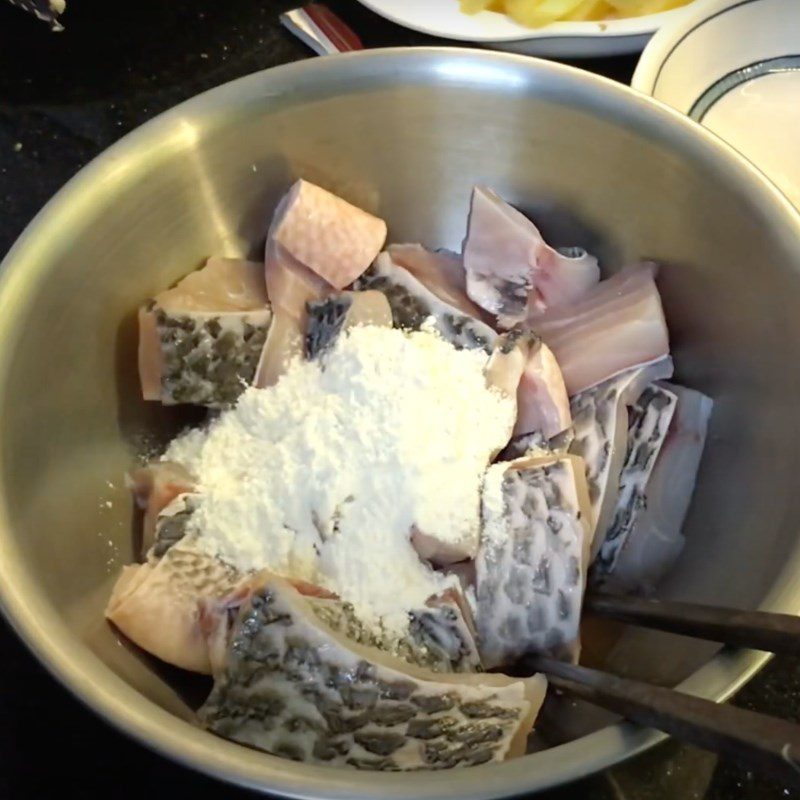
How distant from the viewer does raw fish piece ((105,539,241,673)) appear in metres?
0.71

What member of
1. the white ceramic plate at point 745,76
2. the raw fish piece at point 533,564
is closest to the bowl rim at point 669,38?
the white ceramic plate at point 745,76

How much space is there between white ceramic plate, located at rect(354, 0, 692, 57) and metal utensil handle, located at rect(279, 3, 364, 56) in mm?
48

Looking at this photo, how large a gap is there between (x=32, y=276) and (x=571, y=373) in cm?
49

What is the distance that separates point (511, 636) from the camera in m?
0.73

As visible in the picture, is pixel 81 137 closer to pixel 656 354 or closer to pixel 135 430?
pixel 135 430

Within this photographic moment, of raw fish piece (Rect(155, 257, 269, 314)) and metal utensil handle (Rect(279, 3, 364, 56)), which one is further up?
metal utensil handle (Rect(279, 3, 364, 56))

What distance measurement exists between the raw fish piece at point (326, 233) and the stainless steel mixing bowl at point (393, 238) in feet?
0.13

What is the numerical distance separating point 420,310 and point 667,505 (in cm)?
30

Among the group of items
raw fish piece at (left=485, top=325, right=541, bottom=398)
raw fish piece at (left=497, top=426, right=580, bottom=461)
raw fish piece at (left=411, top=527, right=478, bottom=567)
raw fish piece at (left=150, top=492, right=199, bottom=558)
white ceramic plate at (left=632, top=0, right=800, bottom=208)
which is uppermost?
white ceramic plate at (left=632, top=0, right=800, bottom=208)

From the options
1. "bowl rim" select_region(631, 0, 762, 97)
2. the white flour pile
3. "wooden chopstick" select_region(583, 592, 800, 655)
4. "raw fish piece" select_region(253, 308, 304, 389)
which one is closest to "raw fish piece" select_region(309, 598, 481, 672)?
the white flour pile

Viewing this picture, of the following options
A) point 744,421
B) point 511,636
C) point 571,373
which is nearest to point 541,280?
point 571,373

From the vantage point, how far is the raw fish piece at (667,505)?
80 cm

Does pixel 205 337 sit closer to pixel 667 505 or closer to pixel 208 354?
pixel 208 354

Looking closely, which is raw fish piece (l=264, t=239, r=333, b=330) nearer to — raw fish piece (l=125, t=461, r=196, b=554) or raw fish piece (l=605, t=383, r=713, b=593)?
raw fish piece (l=125, t=461, r=196, b=554)
